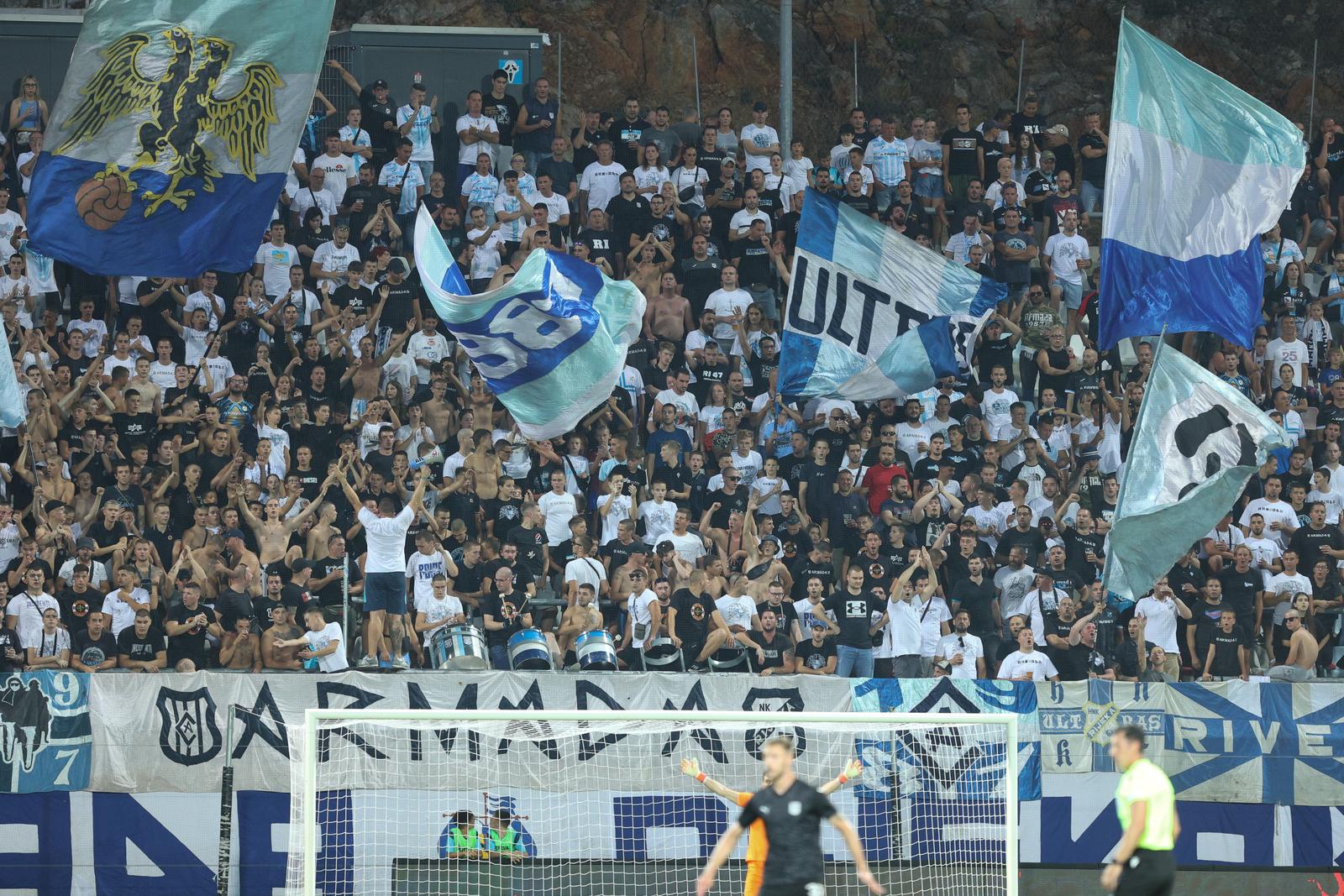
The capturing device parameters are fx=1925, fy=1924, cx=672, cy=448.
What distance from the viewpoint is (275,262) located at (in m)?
23.0

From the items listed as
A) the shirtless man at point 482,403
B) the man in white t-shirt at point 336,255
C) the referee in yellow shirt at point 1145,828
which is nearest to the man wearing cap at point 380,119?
the man in white t-shirt at point 336,255

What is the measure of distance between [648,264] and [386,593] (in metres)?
6.30

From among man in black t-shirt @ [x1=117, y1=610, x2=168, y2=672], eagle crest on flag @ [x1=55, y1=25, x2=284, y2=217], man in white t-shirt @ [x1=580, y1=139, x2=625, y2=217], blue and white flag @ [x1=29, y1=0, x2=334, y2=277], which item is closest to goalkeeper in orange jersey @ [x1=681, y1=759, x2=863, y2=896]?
man in black t-shirt @ [x1=117, y1=610, x2=168, y2=672]

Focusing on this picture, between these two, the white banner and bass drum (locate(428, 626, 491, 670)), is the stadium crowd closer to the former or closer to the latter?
bass drum (locate(428, 626, 491, 670))

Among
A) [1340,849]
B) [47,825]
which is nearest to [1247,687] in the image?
[1340,849]

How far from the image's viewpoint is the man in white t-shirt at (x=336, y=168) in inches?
941

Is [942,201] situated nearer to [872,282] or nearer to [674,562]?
[872,282]

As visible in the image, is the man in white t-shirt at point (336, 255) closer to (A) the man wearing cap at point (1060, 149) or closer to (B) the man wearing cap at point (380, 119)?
(B) the man wearing cap at point (380, 119)

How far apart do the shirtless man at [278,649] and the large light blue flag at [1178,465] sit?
748 cm

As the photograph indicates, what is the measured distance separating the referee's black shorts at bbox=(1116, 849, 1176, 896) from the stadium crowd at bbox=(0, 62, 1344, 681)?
7.45 meters

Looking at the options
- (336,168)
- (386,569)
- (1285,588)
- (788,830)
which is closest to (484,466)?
(386,569)

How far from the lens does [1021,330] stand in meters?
23.4

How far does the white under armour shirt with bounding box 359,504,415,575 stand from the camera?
61.9 feet

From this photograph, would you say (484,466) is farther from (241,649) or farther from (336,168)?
(336,168)
